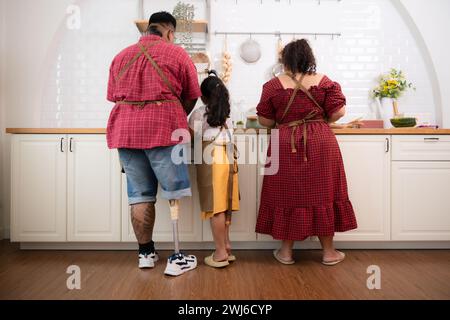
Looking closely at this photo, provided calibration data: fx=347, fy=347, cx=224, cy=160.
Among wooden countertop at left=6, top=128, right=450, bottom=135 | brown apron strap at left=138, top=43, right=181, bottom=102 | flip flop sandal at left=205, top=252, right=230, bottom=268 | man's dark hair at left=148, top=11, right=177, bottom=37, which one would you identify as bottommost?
flip flop sandal at left=205, top=252, right=230, bottom=268

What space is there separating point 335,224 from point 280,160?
1.73 feet

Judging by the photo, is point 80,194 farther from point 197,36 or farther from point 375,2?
point 375,2

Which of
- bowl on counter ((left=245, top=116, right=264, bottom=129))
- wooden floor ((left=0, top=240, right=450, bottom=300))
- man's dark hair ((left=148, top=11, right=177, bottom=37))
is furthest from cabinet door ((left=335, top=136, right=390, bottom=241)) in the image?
man's dark hair ((left=148, top=11, right=177, bottom=37))

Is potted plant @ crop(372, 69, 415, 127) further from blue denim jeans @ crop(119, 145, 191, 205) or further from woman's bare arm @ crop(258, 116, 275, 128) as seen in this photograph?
blue denim jeans @ crop(119, 145, 191, 205)

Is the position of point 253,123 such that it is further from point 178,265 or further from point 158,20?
point 178,265

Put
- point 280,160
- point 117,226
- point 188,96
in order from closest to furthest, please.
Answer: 1. point 188,96
2. point 280,160
3. point 117,226

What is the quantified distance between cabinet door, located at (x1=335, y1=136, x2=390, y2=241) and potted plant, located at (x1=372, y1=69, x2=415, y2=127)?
68 cm

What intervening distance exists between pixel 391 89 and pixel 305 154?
1408 mm

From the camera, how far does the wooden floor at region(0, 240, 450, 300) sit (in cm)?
169

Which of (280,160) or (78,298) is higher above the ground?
(280,160)

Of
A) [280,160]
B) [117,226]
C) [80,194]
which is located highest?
[280,160]
